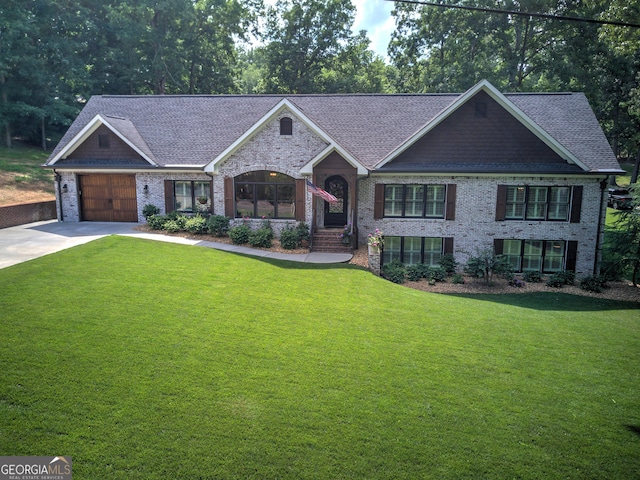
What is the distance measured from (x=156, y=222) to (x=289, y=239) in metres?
→ 6.70

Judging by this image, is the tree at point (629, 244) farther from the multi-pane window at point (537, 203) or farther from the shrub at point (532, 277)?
the shrub at point (532, 277)

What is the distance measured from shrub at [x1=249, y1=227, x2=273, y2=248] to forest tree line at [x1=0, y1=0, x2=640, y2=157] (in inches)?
1028

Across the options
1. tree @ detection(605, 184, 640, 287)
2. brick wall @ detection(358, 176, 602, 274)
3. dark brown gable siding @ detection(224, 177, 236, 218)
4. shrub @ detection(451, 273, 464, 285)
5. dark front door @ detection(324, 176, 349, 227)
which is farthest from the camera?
dark front door @ detection(324, 176, 349, 227)

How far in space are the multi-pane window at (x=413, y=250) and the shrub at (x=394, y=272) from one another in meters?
1.25

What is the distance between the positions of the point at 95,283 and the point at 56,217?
47.3ft

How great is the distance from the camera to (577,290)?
17953mm

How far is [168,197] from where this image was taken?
22000mm

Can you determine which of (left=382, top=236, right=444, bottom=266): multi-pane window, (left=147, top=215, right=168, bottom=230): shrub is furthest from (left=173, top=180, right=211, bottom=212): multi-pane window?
(left=382, top=236, right=444, bottom=266): multi-pane window

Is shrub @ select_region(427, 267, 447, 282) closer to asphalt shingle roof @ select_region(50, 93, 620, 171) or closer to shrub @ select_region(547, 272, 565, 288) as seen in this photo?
shrub @ select_region(547, 272, 565, 288)

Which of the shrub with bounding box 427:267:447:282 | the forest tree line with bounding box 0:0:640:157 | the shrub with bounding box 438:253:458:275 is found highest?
the forest tree line with bounding box 0:0:640:157

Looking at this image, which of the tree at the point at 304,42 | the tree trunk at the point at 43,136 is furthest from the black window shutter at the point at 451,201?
the tree trunk at the point at 43,136

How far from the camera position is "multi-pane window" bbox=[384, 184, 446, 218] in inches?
771

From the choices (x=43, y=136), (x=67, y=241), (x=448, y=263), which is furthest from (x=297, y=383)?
(x=43, y=136)

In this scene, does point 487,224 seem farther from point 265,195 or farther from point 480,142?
point 265,195
